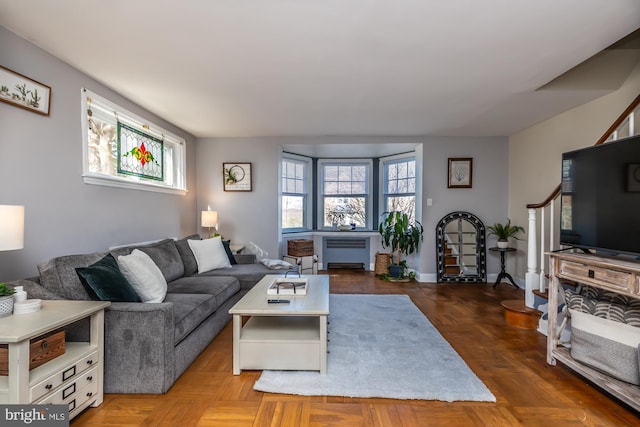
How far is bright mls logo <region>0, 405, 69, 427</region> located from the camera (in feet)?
4.35

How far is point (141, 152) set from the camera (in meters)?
3.64

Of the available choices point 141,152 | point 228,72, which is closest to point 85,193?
point 141,152

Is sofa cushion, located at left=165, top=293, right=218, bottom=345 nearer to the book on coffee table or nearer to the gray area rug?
the book on coffee table

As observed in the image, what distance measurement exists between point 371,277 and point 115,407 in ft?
13.6

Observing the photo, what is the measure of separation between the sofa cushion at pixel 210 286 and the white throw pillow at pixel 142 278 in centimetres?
48

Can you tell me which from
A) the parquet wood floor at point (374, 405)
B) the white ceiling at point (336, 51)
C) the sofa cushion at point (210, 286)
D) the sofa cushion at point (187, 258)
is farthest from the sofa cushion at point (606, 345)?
→ the sofa cushion at point (187, 258)

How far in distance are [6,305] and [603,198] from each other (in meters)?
3.47

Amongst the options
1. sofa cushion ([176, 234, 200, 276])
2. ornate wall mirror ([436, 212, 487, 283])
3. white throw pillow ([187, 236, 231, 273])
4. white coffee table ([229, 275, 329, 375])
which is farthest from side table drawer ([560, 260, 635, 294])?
sofa cushion ([176, 234, 200, 276])

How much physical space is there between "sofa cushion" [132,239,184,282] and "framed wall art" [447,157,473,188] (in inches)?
159

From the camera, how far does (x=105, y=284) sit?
192cm

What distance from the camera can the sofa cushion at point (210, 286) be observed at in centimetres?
277

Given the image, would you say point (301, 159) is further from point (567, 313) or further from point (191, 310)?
point (567, 313)

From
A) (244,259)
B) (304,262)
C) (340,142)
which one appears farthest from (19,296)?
(340,142)

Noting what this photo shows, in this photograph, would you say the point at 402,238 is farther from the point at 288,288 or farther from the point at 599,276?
the point at 599,276
